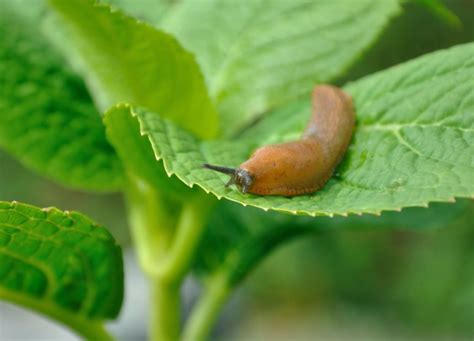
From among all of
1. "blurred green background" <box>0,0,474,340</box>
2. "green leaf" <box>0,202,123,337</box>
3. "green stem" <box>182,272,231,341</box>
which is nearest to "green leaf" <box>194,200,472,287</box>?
"green stem" <box>182,272,231,341</box>

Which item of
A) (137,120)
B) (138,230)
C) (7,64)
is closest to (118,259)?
(138,230)

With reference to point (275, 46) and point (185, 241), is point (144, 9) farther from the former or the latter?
point (185, 241)

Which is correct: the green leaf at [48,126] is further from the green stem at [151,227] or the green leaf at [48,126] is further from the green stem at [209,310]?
the green stem at [209,310]

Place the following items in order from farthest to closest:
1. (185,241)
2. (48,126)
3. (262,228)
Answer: (262,228)
(48,126)
(185,241)

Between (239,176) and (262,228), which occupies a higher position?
(239,176)

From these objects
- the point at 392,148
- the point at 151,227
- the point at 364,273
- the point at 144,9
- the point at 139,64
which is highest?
the point at 139,64

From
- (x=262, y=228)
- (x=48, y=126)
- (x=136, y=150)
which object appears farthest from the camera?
(x=262, y=228)

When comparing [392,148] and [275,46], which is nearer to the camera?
[392,148]

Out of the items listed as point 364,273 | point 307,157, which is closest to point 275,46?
point 307,157
